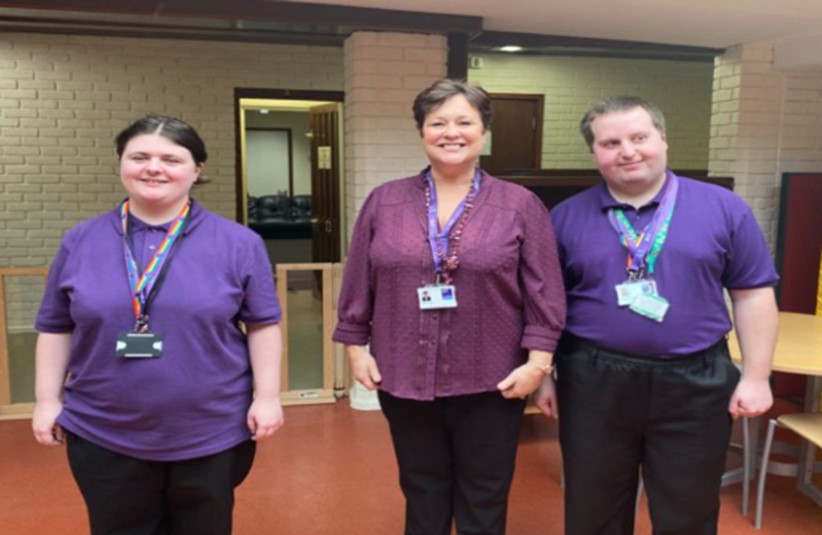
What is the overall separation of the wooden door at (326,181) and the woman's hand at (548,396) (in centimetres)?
458

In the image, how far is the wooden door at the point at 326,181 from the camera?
6504 millimetres

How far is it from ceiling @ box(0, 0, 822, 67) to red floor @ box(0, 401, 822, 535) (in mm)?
2269

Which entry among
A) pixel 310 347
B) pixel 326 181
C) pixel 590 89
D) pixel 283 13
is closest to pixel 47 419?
pixel 283 13

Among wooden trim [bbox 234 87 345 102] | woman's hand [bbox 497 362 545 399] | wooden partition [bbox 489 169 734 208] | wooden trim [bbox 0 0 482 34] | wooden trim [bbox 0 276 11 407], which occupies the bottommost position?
wooden trim [bbox 0 276 11 407]

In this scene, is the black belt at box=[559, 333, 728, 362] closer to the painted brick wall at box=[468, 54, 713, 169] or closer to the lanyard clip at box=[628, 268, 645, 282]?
the lanyard clip at box=[628, 268, 645, 282]

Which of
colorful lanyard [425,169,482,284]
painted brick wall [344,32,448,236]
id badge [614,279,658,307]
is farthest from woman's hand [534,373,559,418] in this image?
painted brick wall [344,32,448,236]

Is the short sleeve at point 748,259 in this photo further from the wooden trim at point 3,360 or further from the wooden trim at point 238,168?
the wooden trim at point 238,168

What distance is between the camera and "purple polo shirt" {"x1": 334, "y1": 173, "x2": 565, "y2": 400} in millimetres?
1807

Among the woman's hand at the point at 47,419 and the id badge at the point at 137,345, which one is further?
the woman's hand at the point at 47,419

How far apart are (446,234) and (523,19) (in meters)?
2.50

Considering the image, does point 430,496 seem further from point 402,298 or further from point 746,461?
point 746,461

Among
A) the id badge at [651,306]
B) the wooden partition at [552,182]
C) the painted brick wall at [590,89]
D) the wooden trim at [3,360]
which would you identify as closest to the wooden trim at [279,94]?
the painted brick wall at [590,89]

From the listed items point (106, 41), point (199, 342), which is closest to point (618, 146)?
point (199, 342)

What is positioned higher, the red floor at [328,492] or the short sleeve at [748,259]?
the short sleeve at [748,259]
